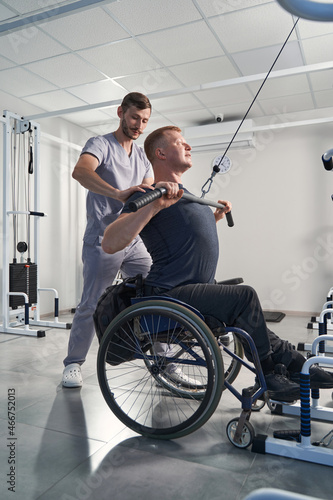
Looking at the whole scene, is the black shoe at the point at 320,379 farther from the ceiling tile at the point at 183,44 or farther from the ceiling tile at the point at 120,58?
the ceiling tile at the point at 120,58

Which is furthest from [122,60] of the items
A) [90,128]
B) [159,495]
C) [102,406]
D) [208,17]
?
[159,495]

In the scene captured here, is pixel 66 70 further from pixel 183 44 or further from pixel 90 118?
pixel 90 118

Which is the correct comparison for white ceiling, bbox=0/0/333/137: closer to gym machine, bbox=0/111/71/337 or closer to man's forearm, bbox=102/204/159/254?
gym machine, bbox=0/111/71/337

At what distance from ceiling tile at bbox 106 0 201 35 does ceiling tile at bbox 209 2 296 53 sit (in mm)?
231

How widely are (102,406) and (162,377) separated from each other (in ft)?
1.00

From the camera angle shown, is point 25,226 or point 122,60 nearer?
point 122,60

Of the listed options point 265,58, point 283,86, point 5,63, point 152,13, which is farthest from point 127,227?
point 283,86

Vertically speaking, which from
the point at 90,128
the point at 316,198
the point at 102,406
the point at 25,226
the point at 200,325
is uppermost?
the point at 90,128

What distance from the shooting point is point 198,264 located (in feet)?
4.83

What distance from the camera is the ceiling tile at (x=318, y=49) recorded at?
10.6 feet

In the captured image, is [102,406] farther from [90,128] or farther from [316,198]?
[90,128]

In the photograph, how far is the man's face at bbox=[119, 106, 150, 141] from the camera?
1.98m

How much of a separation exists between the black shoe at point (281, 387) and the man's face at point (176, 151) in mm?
884

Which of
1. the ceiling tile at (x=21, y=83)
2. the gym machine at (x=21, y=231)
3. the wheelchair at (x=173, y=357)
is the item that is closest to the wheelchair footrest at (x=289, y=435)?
the wheelchair at (x=173, y=357)
